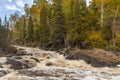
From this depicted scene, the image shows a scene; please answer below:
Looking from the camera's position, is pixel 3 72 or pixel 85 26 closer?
pixel 3 72

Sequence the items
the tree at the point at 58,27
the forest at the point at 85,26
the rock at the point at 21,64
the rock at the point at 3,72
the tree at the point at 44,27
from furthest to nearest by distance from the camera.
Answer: the tree at the point at 44,27 → the tree at the point at 58,27 → the forest at the point at 85,26 → the rock at the point at 21,64 → the rock at the point at 3,72

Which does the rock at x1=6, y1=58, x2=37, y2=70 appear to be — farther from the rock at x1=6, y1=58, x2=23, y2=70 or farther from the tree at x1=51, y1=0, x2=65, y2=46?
the tree at x1=51, y1=0, x2=65, y2=46

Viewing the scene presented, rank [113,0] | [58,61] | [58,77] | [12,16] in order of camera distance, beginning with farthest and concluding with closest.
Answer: [12,16] → [113,0] → [58,61] → [58,77]

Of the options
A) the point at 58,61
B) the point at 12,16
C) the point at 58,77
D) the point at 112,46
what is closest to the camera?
the point at 58,77

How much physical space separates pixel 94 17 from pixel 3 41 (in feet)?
50.2

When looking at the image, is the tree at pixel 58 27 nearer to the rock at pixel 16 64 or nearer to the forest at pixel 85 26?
the forest at pixel 85 26

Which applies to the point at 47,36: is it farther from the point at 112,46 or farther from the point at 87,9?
the point at 112,46

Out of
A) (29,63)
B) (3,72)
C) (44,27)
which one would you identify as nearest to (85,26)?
(44,27)

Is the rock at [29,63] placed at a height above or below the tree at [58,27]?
below

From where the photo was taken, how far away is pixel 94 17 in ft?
169

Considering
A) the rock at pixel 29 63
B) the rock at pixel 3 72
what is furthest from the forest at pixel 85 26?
the rock at pixel 3 72

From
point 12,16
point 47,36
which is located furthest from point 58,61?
point 12,16

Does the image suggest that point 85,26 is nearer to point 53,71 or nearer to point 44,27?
point 44,27

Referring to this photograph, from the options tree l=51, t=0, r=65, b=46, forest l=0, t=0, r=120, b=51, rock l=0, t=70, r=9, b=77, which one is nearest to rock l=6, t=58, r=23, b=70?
rock l=0, t=70, r=9, b=77
